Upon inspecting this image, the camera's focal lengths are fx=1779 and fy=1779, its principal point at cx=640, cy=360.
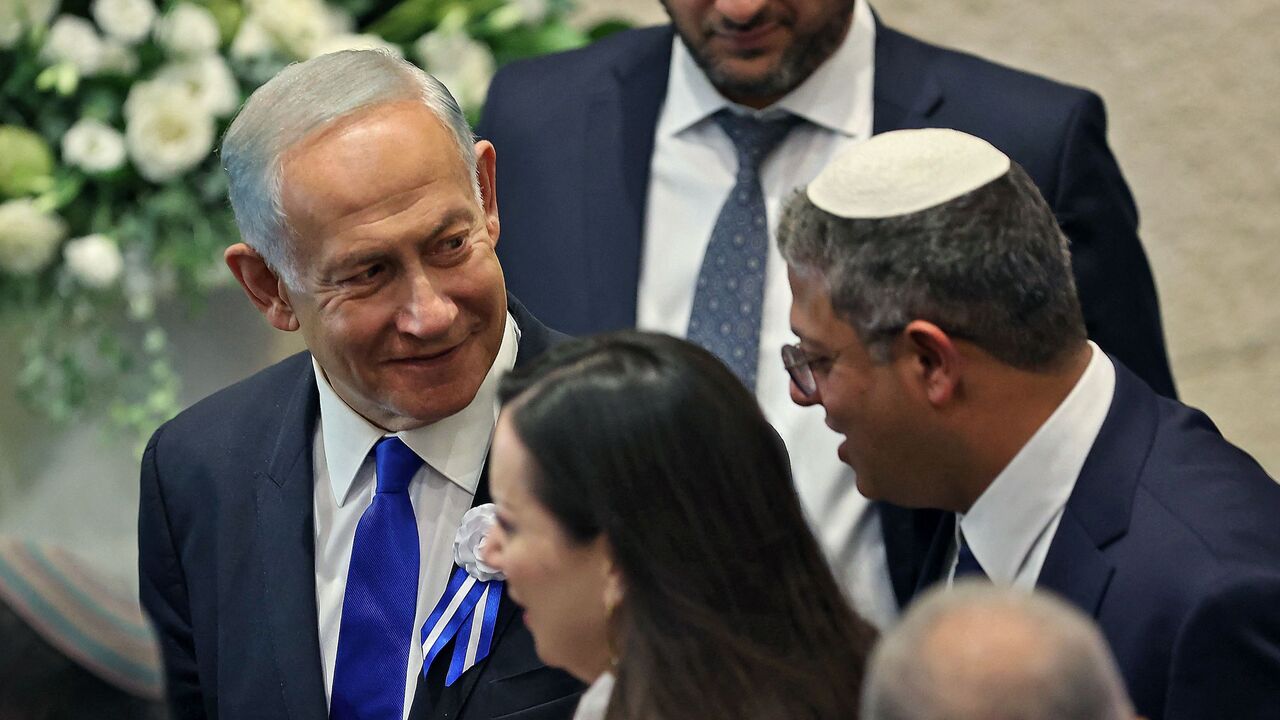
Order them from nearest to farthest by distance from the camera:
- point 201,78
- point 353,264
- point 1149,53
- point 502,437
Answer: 1. point 502,437
2. point 353,264
3. point 201,78
4. point 1149,53

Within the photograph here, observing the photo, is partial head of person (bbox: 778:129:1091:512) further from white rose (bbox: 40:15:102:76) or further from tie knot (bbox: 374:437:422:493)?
white rose (bbox: 40:15:102:76)

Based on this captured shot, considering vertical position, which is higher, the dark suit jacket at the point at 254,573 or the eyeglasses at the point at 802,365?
the eyeglasses at the point at 802,365

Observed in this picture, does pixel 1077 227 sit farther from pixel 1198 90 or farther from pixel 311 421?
pixel 1198 90

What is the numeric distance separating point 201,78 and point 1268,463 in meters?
3.02

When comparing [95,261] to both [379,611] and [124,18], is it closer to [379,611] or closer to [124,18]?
[124,18]

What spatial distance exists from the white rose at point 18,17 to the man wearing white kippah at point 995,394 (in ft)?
6.13

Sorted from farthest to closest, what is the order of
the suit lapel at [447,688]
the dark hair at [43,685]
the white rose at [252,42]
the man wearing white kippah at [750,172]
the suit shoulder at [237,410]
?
1. the white rose at [252,42]
2. the man wearing white kippah at [750,172]
3. the suit shoulder at [237,410]
4. the suit lapel at [447,688]
5. the dark hair at [43,685]

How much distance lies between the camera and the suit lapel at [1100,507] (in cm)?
214

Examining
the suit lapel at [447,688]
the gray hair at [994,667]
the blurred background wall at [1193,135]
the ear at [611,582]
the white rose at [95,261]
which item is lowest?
the blurred background wall at [1193,135]

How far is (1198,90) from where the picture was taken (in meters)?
4.83

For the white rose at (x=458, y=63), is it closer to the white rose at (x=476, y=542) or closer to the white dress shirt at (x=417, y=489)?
the white dress shirt at (x=417, y=489)

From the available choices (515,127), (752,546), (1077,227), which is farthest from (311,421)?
(1077,227)

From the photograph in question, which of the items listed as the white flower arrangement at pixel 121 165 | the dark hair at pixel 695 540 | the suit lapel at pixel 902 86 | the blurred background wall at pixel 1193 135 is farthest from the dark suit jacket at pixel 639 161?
the blurred background wall at pixel 1193 135

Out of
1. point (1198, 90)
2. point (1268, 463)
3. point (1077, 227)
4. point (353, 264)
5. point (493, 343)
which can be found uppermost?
point (353, 264)
